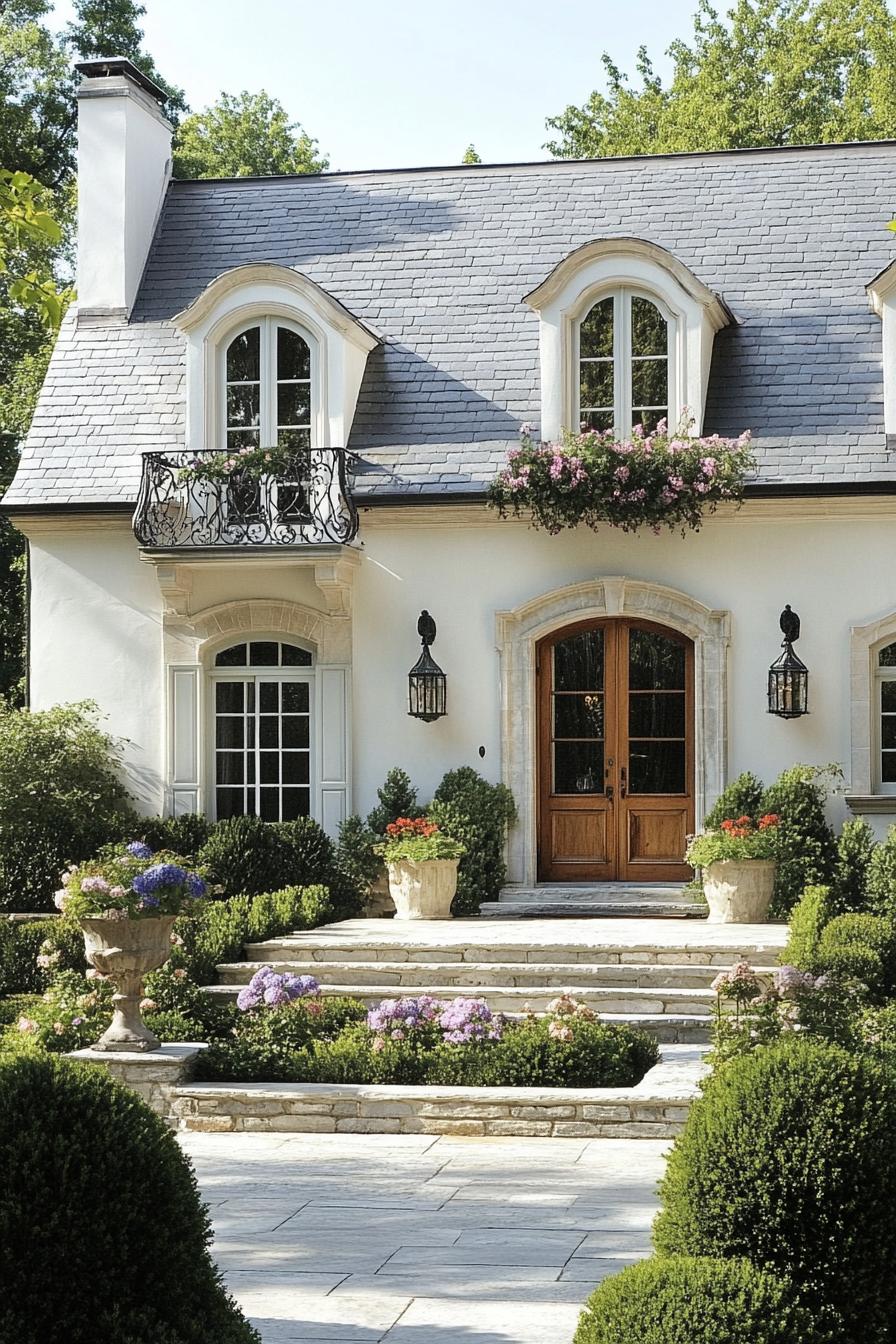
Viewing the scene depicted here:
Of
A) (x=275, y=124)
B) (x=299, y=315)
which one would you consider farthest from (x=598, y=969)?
(x=275, y=124)

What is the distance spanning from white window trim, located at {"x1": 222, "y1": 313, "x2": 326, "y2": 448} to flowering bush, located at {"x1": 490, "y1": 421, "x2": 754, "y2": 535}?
2228mm

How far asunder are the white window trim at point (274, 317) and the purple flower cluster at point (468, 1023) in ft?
23.0

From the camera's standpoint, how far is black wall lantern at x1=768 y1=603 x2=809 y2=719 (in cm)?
1432

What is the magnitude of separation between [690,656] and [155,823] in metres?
5.07

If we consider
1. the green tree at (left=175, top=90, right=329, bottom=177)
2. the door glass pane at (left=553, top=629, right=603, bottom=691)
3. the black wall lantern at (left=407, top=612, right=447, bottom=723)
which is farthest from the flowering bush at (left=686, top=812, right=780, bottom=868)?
the green tree at (left=175, top=90, right=329, bottom=177)

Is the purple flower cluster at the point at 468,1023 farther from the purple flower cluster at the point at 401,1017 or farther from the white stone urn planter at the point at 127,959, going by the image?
the white stone urn planter at the point at 127,959

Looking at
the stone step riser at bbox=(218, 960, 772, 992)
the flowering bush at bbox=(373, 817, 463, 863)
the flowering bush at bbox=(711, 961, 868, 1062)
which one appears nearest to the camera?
the flowering bush at bbox=(711, 961, 868, 1062)

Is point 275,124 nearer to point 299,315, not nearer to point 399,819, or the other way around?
point 299,315

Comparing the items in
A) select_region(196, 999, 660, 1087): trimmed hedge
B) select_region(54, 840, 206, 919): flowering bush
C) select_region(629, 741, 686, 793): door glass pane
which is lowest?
select_region(196, 999, 660, 1087): trimmed hedge

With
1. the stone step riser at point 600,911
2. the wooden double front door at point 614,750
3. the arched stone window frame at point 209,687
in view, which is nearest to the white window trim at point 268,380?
the arched stone window frame at point 209,687

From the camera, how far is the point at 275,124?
99.3ft

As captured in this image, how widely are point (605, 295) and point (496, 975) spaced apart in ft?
21.9

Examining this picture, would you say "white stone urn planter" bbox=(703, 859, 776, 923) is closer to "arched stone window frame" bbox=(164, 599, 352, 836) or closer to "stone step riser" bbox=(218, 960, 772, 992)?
"stone step riser" bbox=(218, 960, 772, 992)

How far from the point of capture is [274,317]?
1571 centimetres
